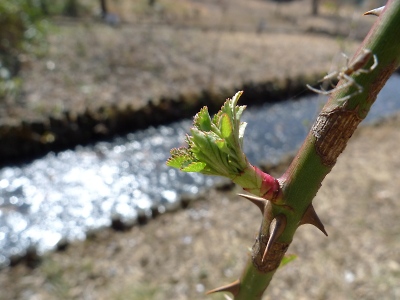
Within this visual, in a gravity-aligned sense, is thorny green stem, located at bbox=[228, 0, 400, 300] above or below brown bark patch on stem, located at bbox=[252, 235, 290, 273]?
above

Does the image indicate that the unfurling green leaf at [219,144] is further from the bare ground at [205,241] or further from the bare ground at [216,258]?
the bare ground at [216,258]

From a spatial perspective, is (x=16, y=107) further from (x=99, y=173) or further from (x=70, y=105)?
(x=99, y=173)

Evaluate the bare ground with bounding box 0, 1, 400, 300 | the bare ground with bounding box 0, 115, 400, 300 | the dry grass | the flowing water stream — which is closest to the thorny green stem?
the bare ground with bounding box 0, 1, 400, 300

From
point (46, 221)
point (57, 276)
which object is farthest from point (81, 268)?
point (46, 221)

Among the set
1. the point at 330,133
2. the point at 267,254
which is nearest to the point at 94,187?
the point at 267,254

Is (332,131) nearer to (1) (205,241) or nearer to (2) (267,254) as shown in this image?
(2) (267,254)

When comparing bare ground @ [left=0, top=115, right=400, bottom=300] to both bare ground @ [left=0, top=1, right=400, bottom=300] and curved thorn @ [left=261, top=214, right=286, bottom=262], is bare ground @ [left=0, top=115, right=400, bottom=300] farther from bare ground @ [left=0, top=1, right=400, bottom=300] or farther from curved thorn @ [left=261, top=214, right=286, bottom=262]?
curved thorn @ [left=261, top=214, right=286, bottom=262]
